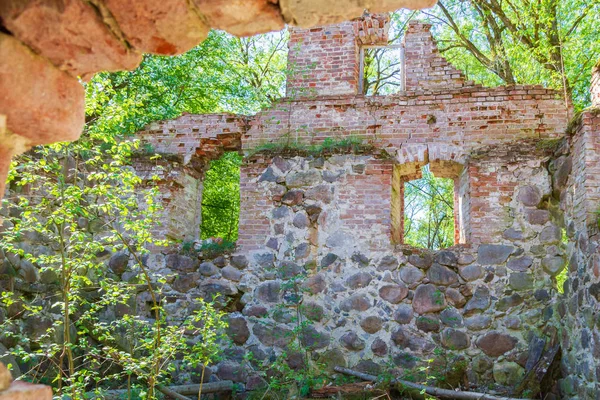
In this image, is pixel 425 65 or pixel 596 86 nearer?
pixel 596 86

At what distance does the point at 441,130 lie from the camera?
7.42 m


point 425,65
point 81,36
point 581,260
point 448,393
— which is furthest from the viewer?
point 425,65

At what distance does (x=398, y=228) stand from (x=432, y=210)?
9.22 metres

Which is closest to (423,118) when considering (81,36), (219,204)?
(219,204)

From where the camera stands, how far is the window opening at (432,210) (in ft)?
52.5

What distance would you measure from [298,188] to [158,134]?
7.46 ft

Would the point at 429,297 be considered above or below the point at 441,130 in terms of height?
below

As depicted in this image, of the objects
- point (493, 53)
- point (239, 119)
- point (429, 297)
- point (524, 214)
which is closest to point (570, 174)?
point (524, 214)

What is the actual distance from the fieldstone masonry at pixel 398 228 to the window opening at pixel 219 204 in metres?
3.77

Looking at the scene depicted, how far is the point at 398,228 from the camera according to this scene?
7754 mm

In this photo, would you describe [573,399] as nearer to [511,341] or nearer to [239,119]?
[511,341]

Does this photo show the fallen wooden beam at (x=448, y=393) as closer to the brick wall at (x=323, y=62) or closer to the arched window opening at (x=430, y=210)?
the brick wall at (x=323, y=62)

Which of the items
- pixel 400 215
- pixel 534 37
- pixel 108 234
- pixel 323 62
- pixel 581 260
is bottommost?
pixel 581 260

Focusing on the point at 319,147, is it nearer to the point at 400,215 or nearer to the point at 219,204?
the point at 400,215
